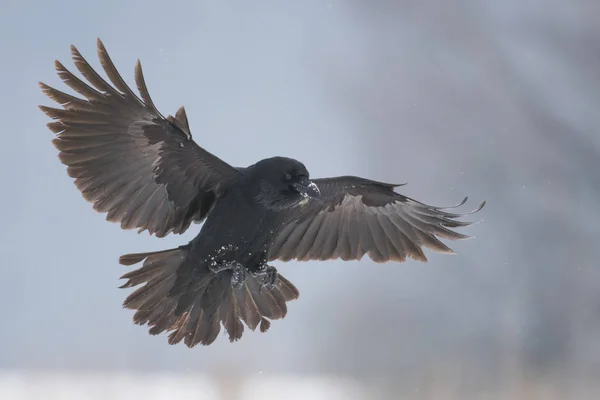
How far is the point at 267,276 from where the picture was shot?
13.0ft

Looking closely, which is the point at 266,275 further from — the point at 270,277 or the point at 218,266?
the point at 218,266

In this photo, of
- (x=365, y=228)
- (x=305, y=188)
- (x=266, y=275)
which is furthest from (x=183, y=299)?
(x=365, y=228)

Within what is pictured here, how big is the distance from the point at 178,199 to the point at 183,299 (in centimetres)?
47

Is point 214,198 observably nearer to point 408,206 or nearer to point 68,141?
point 68,141

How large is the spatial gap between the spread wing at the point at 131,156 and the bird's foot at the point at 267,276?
1.25ft

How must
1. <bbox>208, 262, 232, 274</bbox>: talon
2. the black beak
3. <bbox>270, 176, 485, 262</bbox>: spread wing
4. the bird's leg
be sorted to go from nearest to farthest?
the black beak, <bbox>208, 262, 232, 274</bbox>: talon, the bird's leg, <bbox>270, 176, 485, 262</bbox>: spread wing

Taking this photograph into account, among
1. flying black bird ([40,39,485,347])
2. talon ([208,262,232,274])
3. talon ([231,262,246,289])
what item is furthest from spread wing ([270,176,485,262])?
talon ([208,262,232,274])

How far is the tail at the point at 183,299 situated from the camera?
3.82 metres

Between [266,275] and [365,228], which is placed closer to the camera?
[266,275]

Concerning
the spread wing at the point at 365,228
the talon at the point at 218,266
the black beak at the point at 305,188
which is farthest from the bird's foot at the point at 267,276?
the black beak at the point at 305,188

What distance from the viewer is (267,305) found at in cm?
411

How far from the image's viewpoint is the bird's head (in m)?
3.65

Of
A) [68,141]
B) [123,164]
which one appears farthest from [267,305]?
[68,141]

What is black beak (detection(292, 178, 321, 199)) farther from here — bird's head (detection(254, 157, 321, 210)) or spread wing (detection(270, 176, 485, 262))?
spread wing (detection(270, 176, 485, 262))
